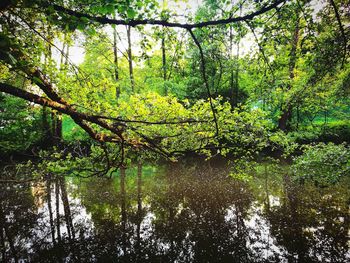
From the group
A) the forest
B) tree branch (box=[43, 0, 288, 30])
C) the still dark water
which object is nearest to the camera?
tree branch (box=[43, 0, 288, 30])

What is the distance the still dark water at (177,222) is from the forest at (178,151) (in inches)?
1.7

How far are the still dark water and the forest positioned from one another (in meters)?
0.04

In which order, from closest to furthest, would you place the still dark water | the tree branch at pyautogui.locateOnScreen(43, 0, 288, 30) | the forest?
the tree branch at pyautogui.locateOnScreen(43, 0, 288, 30) < the forest < the still dark water

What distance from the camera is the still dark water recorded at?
5324 mm

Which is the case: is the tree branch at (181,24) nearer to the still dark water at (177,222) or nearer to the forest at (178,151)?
the forest at (178,151)

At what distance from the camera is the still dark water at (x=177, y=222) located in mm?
5324

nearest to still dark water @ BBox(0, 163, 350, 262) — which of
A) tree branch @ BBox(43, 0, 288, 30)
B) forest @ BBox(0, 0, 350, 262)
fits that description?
forest @ BBox(0, 0, 350, 262)

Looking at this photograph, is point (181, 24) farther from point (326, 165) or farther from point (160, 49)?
point (326, 165)

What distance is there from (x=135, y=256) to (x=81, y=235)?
184 cm

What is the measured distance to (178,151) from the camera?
2.76 m

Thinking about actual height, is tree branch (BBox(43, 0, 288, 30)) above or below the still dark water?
above

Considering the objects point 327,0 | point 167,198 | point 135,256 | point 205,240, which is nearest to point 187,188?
point 167,198

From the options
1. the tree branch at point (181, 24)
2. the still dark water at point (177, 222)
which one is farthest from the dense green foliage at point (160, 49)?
the still dark water at point (177, 222)

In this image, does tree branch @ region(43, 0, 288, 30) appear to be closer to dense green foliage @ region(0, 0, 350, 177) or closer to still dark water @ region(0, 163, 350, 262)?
dense green foliage @ region(0, 0, 350, 177)
